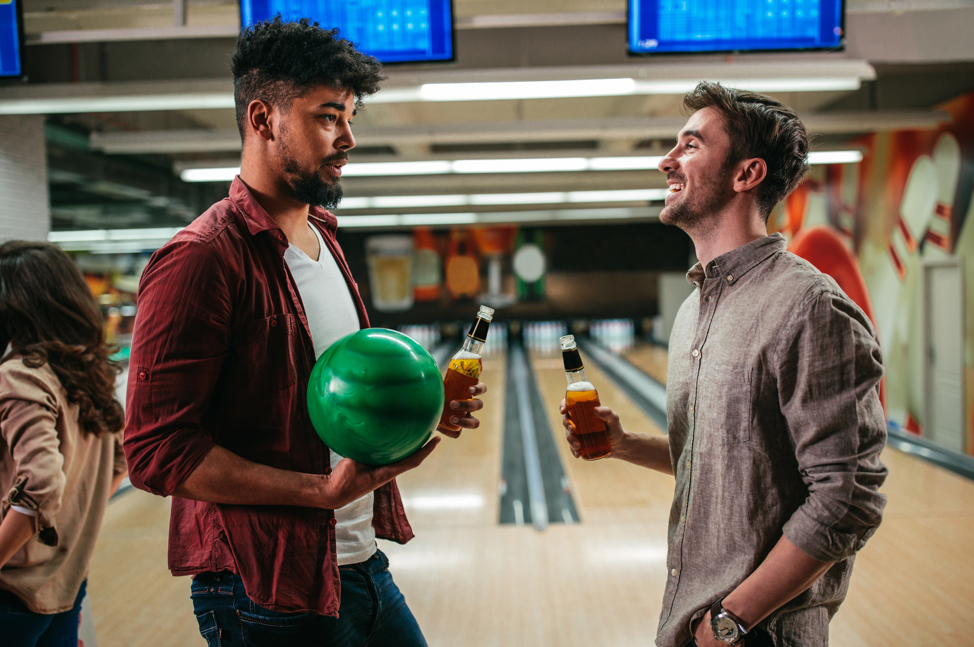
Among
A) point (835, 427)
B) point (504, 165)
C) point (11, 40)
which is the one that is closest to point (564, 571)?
point (835, 427)

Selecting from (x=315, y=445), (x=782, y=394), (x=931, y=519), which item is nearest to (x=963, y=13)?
→ (x=931, y=519)

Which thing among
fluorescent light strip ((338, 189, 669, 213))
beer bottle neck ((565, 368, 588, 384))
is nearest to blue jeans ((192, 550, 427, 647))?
beer bottle neck ((565, 368, 588, 384))

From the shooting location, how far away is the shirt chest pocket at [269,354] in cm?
93

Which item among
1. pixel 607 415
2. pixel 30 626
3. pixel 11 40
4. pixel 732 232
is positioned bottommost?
pixel 30 626

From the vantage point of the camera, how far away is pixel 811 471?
93 centimetres

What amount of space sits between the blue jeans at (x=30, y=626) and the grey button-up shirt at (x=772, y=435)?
53.2 inches

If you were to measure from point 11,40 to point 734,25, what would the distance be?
2.78 metres

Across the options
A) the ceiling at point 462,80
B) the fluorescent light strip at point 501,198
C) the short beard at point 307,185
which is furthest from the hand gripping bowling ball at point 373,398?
the fluorescent light strip at point 501,198

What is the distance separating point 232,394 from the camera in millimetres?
923

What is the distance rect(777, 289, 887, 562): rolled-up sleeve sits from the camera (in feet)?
2.96

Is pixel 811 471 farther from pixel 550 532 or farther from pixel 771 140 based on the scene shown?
pixel 550 532

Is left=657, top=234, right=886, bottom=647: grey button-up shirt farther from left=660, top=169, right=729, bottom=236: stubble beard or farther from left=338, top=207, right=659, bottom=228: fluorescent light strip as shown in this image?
left=338, top=207, right=659, bottom=228: fluorescent light strip

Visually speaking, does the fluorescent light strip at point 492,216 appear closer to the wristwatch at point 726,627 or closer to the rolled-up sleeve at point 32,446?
the rolled-up sleeve at point 32,446

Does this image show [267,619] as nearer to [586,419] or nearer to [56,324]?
[586,419]
